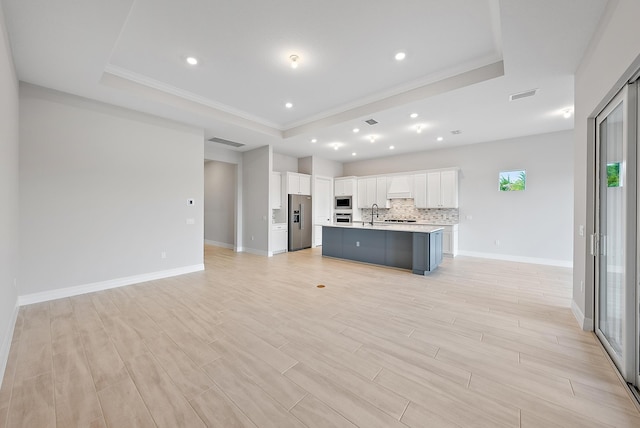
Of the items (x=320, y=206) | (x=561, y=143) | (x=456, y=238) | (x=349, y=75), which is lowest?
(x=456, y=238)

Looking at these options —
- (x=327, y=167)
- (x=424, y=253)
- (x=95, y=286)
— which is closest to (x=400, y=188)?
(x=327, y=167)

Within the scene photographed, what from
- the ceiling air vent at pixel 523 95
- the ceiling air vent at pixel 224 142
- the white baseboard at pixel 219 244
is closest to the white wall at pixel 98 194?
the ceiling air vent at pixel 224 142

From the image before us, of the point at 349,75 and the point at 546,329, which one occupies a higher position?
the point at 349,75

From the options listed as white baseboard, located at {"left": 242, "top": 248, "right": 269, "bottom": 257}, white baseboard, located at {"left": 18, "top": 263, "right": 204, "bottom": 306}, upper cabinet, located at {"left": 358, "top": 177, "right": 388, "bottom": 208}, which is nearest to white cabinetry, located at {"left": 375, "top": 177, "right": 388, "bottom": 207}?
upper cabinet, located at {"left": 358, "top": 177, "right": 388, "bottom": 208}

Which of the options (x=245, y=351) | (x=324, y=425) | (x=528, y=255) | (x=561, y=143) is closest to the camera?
(x=324, y=425)

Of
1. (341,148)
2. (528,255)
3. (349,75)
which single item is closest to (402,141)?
(341,148)

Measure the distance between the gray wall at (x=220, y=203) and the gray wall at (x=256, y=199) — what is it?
20.3 inches

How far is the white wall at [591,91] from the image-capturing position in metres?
1.82

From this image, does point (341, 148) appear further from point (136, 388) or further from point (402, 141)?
point (136, 388)

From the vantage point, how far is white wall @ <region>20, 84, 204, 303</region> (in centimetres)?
353

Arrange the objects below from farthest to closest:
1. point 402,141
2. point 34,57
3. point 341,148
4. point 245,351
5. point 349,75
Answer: point 341,148, point 402,141, point 349,75, point 34,57, point 245,351

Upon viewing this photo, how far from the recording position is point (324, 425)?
1.49 metres

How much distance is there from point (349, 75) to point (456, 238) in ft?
17.5

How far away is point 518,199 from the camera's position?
622cm
